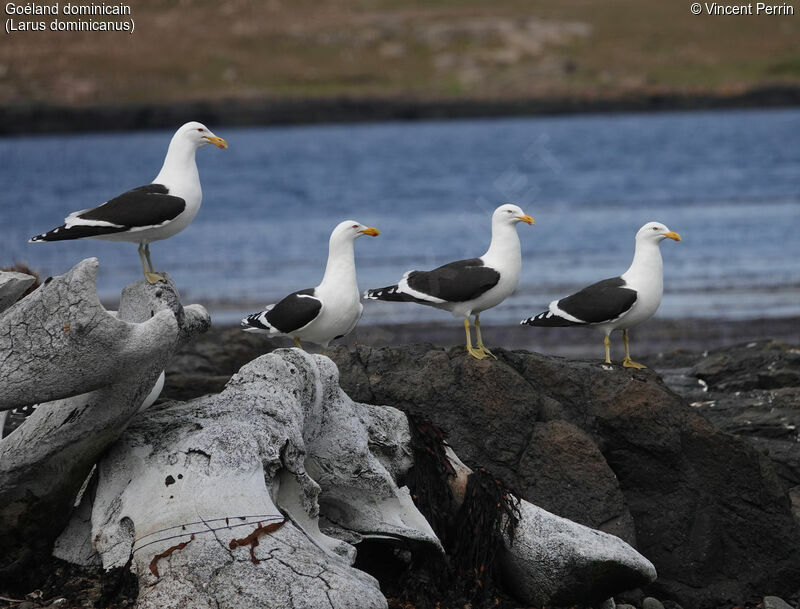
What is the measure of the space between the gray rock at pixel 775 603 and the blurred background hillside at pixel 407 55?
90.2 metres

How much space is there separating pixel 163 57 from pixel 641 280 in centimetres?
10955

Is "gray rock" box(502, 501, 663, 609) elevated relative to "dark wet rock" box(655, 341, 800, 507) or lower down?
elevated

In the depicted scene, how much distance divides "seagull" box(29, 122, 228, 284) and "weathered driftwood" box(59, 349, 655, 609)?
1617 millimetres

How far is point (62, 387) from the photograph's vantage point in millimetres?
5613

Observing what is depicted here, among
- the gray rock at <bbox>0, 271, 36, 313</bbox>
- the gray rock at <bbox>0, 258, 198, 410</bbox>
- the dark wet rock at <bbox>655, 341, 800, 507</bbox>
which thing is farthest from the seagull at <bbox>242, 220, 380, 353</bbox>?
the gray rock at <bbox>0, 258, 198, 410</bbox>

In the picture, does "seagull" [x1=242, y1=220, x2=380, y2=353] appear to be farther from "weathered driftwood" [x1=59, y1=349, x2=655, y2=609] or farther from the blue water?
the blue water

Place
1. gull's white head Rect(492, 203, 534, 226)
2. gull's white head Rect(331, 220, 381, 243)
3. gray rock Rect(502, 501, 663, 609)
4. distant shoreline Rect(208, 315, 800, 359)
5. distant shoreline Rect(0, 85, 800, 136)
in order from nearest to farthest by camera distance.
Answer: gray rock Rect(502, 501, 663, 609), gull's white head Rect(331, 220, 381, 243), gull's white head Rect(492, 203, 534, 226), distant shoreline Rect(208, 315, 800, 359), distant shoreline Rect(0, 85, 800, 136)

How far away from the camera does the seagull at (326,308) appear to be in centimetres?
877

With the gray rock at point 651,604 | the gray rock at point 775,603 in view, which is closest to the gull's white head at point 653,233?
the gray rock at point 775,603

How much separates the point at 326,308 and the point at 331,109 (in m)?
90.6

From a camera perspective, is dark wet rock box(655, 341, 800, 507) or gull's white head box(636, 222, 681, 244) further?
gull's white head box(636, 222, 681, 244)

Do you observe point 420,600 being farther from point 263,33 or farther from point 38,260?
point 263,33

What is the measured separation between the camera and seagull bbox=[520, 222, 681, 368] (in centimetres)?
941

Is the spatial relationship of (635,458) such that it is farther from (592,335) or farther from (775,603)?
(592,335)
